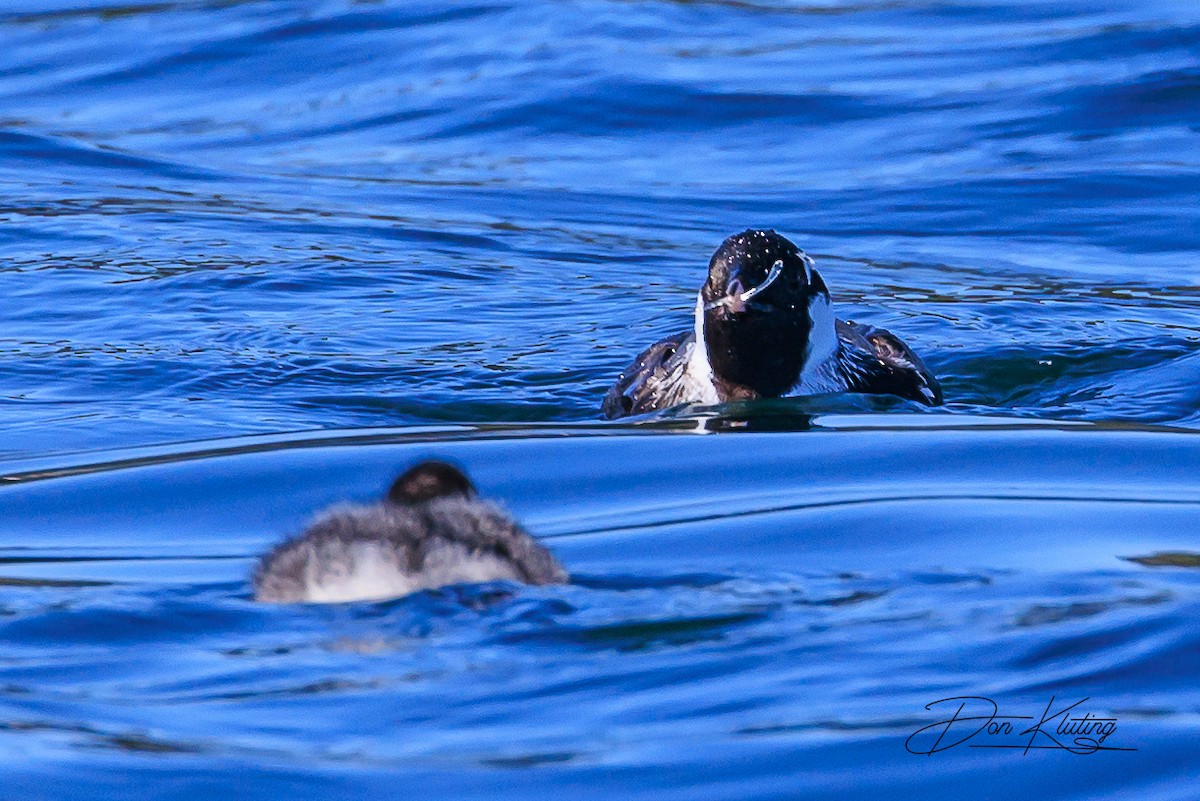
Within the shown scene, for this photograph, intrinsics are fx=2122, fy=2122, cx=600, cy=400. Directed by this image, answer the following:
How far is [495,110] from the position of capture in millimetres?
18062

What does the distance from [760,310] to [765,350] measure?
0.81 feet

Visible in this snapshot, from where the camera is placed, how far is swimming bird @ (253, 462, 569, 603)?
17.0 ft

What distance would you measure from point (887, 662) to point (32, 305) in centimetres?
822

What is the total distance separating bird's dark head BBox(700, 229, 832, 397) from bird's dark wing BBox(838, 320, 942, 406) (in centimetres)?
32

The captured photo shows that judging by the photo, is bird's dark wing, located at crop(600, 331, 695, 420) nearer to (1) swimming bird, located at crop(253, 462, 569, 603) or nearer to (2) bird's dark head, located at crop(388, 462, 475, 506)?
(2) bird's dark head, located at crop(388, 462, 475, 506)

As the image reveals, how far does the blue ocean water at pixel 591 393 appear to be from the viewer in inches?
185

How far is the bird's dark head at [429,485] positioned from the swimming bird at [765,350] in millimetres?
3814

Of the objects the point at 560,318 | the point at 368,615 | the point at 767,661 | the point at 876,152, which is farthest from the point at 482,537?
the point at 876,152

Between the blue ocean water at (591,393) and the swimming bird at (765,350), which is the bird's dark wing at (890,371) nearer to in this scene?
the swimming bird at (765,350)

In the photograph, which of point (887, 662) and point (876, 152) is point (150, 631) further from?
point (876, 152)
